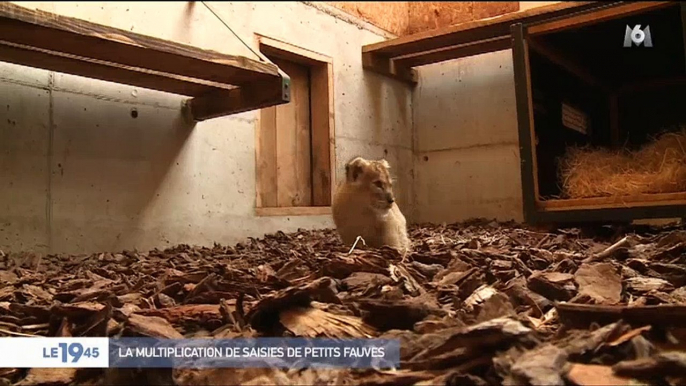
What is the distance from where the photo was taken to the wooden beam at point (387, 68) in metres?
7.55

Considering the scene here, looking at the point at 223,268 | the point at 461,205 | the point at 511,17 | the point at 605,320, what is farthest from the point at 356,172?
the point at 461,205

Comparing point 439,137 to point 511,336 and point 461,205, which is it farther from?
point 511,336

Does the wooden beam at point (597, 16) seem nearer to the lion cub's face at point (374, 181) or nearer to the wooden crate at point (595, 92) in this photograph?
the wooden crate at point (595, 92)

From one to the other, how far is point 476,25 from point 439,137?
1913mm

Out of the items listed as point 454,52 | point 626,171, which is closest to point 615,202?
point 626,171

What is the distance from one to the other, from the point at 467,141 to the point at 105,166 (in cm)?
483

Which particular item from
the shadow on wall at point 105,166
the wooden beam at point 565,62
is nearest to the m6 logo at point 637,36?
the wooden beam at point 565,62

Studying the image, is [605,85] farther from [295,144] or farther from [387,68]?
[295,144]

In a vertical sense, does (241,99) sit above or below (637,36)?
below

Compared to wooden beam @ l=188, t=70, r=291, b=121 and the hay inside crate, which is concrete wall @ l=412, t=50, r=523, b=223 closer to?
the hay inside crate

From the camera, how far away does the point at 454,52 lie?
7.55 metres

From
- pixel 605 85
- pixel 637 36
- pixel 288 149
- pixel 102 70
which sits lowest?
pixel 288 149

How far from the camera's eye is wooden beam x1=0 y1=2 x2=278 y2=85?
10.7 ft

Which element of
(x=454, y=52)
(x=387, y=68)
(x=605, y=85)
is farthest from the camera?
(x=387, y=68)
